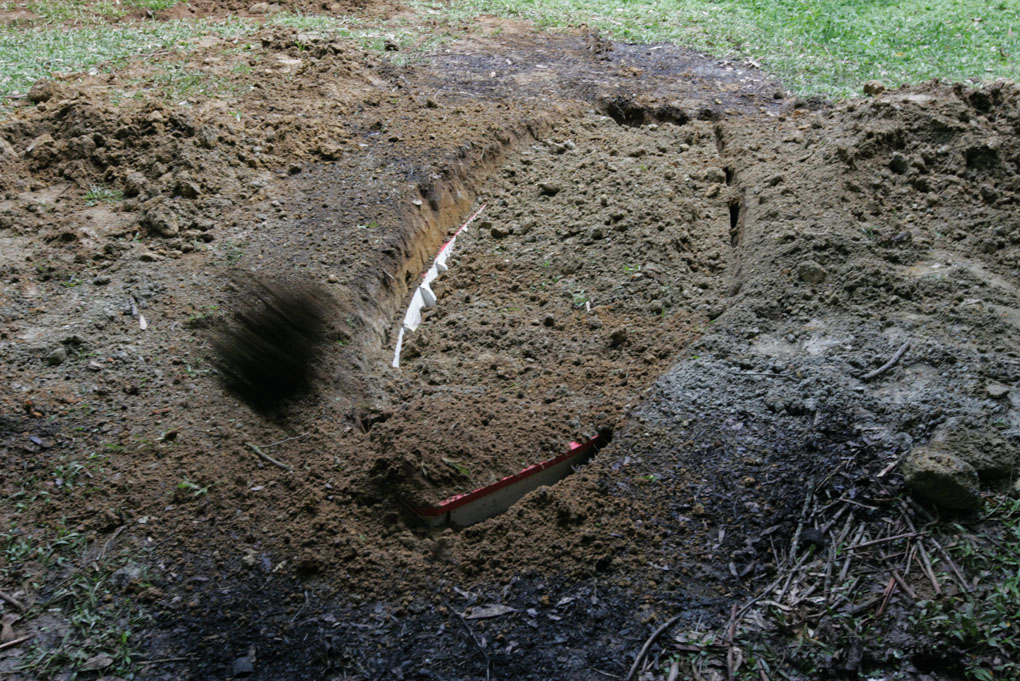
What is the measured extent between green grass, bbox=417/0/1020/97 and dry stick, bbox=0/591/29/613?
6298 millimetres

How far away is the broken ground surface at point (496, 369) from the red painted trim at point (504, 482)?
0.06m

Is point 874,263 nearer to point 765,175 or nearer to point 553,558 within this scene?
point 765,175

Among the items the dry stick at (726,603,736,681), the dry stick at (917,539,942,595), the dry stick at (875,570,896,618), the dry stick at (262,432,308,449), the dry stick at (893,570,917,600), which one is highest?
the dry stick at (917,539,942,595)

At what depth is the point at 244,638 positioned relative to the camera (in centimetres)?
291

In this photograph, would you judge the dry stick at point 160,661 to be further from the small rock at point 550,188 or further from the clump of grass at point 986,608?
the small rock at point 550,188

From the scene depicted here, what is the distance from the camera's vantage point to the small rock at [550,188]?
18.9ft

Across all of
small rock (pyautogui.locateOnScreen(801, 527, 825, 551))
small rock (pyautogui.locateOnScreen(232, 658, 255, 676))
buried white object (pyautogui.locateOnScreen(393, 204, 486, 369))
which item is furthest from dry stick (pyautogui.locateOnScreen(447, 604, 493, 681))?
buried white object (pyautogui.locateOnScreen(393, 204, 486, 369))

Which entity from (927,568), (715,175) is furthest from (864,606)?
(715,175)

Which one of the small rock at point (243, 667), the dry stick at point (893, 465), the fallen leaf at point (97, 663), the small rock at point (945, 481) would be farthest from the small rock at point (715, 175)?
the fallen leaf at point (97, 663)

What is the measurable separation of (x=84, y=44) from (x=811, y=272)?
672 cm

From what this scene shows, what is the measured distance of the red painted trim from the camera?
3.43m

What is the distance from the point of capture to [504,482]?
3564mm

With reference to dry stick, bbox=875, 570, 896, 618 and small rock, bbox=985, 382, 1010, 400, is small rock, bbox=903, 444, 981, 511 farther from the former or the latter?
small rock, bbox=985, 382, 1010, 400

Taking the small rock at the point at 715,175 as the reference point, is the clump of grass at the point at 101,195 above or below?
above
